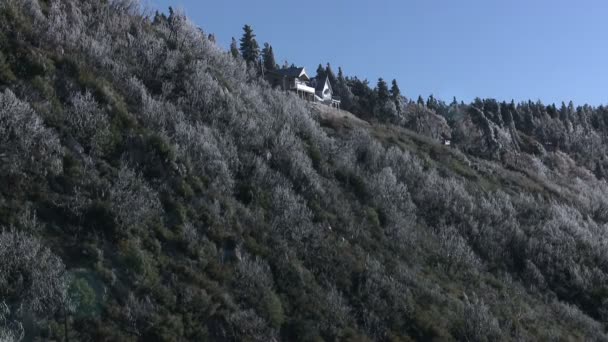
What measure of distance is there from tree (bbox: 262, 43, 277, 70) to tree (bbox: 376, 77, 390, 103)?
8910mm

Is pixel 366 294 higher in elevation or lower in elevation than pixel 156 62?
lower

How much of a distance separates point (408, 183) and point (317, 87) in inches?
1183

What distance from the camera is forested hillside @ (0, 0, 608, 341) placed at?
456 inches

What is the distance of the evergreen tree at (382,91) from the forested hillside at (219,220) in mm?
24941

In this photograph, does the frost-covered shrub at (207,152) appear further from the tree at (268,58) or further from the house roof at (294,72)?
the tree at (268,58)

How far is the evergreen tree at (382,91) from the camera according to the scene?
5125cm

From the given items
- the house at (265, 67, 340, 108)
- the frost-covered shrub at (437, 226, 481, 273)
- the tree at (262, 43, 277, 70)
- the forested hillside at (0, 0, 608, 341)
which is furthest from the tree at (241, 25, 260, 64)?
the frost-covered shrub at (437, 226, 481, 273)

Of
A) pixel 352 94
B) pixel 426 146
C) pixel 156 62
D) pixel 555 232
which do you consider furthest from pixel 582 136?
pixel 156 62

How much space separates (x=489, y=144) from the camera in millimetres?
45875

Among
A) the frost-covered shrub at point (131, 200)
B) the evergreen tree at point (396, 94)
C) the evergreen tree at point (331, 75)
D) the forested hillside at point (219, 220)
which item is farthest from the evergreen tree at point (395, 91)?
the frost-covered shrub at point (131, 200)

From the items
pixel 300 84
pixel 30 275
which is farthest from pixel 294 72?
pixel 30 275

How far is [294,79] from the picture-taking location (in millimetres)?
45250

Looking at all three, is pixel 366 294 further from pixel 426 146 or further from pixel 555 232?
pixel 426 146

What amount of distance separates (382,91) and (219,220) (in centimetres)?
3850
